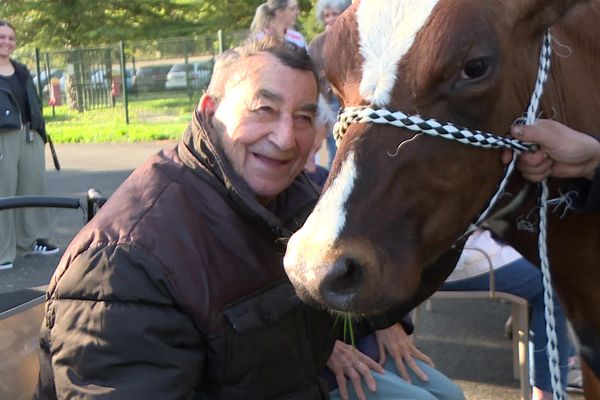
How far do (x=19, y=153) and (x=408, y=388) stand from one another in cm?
458

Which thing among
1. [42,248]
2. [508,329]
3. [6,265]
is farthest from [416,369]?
[42,248]

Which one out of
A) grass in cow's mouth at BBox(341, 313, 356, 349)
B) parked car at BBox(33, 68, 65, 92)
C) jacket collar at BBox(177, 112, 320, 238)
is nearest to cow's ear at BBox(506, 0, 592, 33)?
jacket collar at BBox(177, 112, 320, 238)

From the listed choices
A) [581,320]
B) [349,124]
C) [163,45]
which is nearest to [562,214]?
[581,320]

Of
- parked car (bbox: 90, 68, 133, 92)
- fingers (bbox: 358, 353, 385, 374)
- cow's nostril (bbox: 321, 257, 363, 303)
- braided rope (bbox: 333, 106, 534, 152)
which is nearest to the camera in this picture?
cow's nostril (bbox: 321, 257, 363, 303)

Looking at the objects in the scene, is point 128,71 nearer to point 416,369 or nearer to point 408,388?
point 416,369

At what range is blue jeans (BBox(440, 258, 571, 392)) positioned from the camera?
3188mm

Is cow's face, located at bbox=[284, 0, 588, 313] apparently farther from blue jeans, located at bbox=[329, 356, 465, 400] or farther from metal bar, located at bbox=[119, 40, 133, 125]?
metal bar, located at bbox=[119, 40, 133, 125]

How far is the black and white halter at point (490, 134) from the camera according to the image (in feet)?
5.03

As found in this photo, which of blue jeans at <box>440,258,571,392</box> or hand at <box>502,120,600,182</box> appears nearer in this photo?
hand at <box>502,120,600,182</box>

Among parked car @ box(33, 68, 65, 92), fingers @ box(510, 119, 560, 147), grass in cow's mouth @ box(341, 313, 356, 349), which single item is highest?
fingers @ box(510, 119, 560, 147)

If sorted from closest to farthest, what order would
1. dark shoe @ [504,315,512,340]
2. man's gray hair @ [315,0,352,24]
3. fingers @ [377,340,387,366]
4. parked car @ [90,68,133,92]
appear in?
1. fingers @ [377,340,387,366]
2. dark shoe @ [504,315,512,340]
3. man's gray hair @ [315,0,352,24]
4. parked car @ [90,68,133,92]

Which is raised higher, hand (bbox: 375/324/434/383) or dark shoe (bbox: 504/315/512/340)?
hand (bbox: 375/324/434/383)

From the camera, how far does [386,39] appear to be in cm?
160

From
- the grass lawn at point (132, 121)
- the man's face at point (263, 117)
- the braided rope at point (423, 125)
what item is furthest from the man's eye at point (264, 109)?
the grass lawn at point (132, 121)
